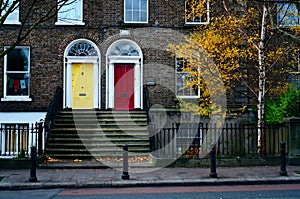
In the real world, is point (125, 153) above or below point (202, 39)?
below

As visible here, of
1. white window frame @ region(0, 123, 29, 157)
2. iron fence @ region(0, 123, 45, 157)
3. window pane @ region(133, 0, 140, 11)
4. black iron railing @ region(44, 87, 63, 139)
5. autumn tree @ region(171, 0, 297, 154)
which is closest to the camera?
iron fence @ region(0, 123, 45, 157)

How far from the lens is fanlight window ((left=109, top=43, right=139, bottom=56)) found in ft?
65.1

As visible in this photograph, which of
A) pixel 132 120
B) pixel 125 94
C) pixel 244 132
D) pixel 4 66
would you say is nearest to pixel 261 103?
pixel 244 132

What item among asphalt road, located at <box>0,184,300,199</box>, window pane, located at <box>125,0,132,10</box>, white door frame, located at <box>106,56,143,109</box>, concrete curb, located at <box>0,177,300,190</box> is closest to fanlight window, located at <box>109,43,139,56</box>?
white door frame, located at <box>106,56,143,109</box>

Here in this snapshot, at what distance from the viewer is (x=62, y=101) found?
19.3 metres

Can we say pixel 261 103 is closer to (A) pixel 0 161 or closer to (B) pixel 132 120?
(B) pixel 132 120

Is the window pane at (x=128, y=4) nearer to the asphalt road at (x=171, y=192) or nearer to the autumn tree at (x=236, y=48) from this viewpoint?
the autumn tree at (x=236, y=48)

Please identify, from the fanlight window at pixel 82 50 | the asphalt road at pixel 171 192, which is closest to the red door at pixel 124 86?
the fanlight window at pixel 82 50

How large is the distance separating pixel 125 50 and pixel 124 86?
1776mm

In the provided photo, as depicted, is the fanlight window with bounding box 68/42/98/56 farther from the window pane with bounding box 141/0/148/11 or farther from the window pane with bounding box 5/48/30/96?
the window pane with bounding box 141/0/148/11

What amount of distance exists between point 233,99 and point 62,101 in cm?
822

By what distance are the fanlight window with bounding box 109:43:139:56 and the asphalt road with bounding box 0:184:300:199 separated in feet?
32.7

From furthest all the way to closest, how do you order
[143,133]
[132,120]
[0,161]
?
[132,120]
[143,133]
[0,161]

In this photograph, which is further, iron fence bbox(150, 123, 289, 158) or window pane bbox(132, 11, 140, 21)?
window pane bbox(132, 11, 140, 21)
